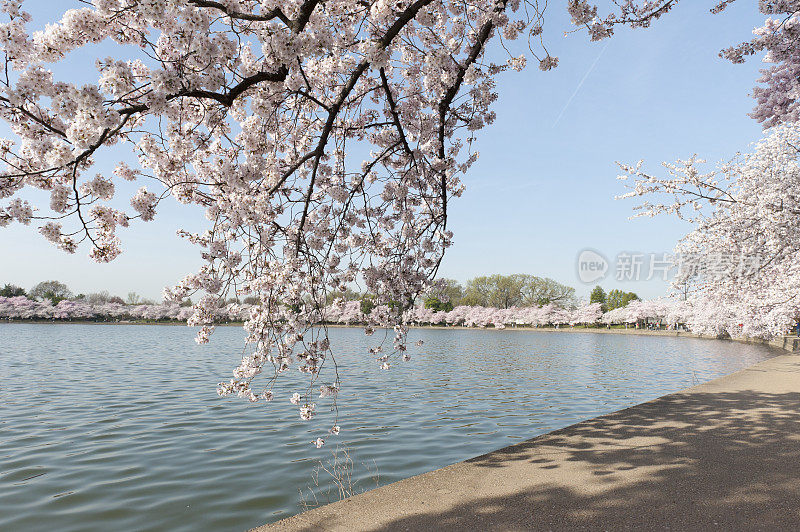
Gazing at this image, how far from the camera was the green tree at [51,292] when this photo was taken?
98.7 meters

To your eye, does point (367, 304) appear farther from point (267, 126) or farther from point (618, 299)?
point (618, 299)

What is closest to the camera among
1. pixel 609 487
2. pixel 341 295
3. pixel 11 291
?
pixel 609 487

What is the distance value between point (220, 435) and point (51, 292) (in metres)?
119

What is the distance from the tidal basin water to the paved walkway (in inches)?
71.5

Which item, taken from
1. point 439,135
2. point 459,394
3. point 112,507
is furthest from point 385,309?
point 459,394

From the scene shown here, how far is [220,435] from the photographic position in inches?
365

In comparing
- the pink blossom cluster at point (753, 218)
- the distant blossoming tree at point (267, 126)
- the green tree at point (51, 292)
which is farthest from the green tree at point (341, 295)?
the green tree at point (51, 292)

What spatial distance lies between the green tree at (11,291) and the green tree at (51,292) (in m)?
1.74

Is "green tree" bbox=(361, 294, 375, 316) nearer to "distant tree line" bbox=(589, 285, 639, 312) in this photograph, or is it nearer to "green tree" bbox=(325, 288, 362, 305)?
"green tree" bbox=(325, 288, 362, 305)

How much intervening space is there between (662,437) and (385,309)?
4.65 m

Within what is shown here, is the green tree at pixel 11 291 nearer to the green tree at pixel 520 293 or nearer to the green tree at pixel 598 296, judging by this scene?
the green tree at pixel 520 293

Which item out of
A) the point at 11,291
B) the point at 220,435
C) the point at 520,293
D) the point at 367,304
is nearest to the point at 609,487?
the point at 367,304

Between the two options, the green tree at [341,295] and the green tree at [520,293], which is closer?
the green tree at [341,295]

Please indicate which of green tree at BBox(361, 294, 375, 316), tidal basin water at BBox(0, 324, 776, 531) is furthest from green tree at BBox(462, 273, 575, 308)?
green tree at BBox(361, 294, 375, 316)
